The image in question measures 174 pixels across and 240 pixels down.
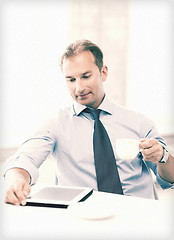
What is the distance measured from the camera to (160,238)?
2.86ft

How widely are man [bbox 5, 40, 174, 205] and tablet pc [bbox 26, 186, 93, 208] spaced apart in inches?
10.4

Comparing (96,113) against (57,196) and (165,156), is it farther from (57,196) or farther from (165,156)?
(57,196)

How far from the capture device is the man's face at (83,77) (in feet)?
5.18

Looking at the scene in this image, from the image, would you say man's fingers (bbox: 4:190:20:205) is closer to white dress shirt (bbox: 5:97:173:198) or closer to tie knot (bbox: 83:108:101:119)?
white dress shirt (bbox: 5:97:173:198)

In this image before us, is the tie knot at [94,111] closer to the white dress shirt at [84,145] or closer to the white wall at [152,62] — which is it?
the white dress shirt at [84,145]

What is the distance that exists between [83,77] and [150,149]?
0.58 m

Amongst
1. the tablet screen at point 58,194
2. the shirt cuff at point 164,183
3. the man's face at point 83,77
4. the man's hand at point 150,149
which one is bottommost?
the shirt cuff at point 164,183

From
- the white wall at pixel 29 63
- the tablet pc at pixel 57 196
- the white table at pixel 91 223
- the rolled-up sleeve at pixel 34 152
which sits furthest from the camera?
the white wall at pixel 29 63

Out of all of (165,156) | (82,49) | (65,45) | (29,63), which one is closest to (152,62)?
(65,45)

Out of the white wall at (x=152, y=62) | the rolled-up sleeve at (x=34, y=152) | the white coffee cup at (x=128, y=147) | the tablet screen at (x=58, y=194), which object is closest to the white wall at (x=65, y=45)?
the white wall at (x=152, y=62)

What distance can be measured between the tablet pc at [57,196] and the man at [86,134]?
0.26 meters

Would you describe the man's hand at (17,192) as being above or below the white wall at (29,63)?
below
